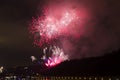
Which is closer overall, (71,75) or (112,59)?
(112,59)

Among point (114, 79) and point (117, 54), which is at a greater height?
point (117, 54)

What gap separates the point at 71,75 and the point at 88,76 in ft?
55.9

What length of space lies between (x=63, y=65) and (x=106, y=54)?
43.5m

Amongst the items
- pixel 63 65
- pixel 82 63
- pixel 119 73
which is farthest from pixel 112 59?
pixel 63 65

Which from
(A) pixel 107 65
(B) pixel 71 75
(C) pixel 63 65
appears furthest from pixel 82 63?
(A) pixel 107 65

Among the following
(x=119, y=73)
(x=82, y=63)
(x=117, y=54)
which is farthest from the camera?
(x=82, y=63)

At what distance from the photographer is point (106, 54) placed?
92.5 m

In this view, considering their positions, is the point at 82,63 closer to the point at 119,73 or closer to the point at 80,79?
the point at 80,79

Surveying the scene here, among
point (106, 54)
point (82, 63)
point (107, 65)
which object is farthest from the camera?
point (82, 63)

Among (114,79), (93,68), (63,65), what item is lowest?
(114,79)

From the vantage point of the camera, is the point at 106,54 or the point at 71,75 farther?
the point at 71,75

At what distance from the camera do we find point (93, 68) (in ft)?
297

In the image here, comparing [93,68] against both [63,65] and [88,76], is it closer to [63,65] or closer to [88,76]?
[88,76]

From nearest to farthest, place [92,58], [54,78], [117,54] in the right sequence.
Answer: [117,54]
[92,58]
[54,78]
